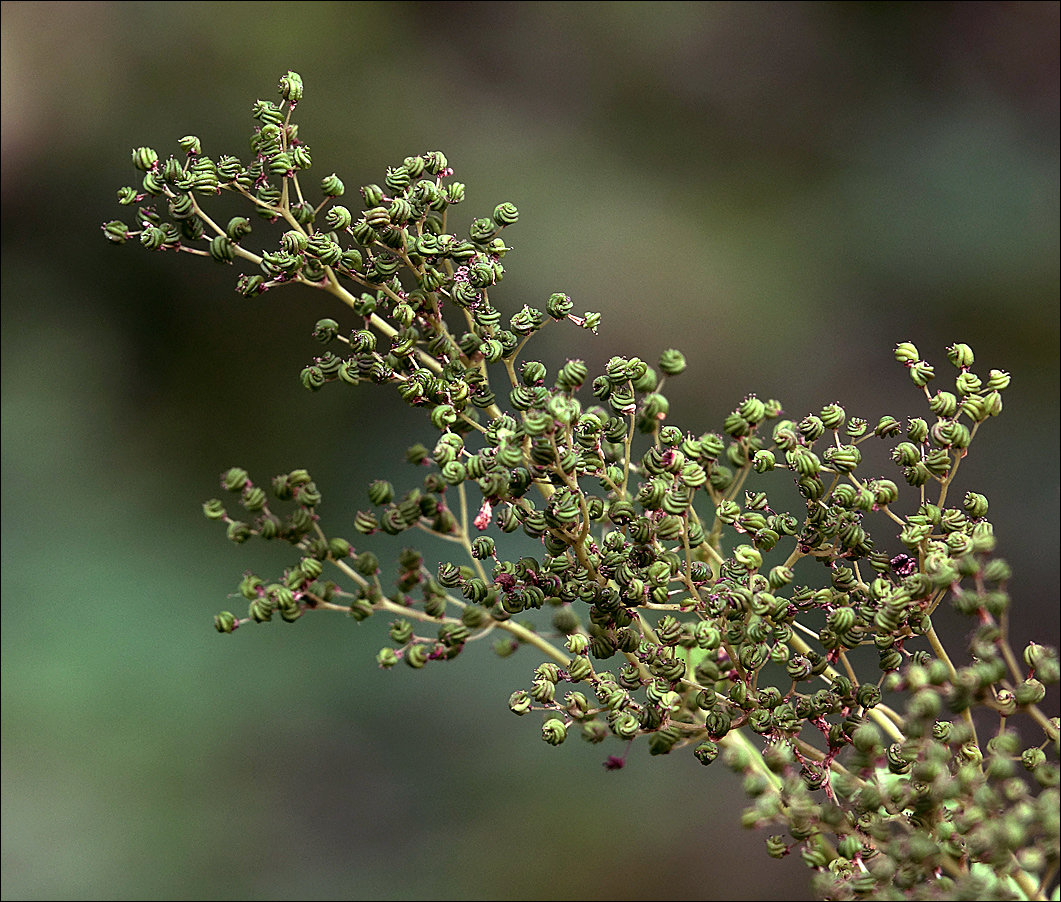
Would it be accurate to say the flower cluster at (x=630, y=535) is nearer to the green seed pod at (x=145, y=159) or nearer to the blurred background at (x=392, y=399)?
the green seed pod at (x=145, y=159)

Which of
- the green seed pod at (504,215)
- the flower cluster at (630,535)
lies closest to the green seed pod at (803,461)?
the flower cluster at (630,535)

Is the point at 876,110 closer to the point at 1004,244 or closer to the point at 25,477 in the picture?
the point at 1004,244

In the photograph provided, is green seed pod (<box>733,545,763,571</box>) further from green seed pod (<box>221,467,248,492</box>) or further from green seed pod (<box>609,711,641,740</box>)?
green seed pod (<box>221,467,248,492</box>)

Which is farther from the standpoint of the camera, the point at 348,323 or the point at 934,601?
the point at 348,323

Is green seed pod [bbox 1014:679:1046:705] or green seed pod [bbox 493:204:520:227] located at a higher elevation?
green seed pod [bbox 493:204:520:227]

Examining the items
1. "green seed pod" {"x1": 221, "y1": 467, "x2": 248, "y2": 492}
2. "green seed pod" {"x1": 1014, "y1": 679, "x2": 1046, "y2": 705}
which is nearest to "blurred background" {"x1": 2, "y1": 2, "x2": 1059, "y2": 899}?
"green seed pod" {"x1": 221, "y1": 467, "x2": 248, "y2": 492}

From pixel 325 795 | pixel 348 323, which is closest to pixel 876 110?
pixel 348 323

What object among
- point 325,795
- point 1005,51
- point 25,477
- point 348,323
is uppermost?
point 1005,51

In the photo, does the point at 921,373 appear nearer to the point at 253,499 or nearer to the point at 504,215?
the point at 504,215
